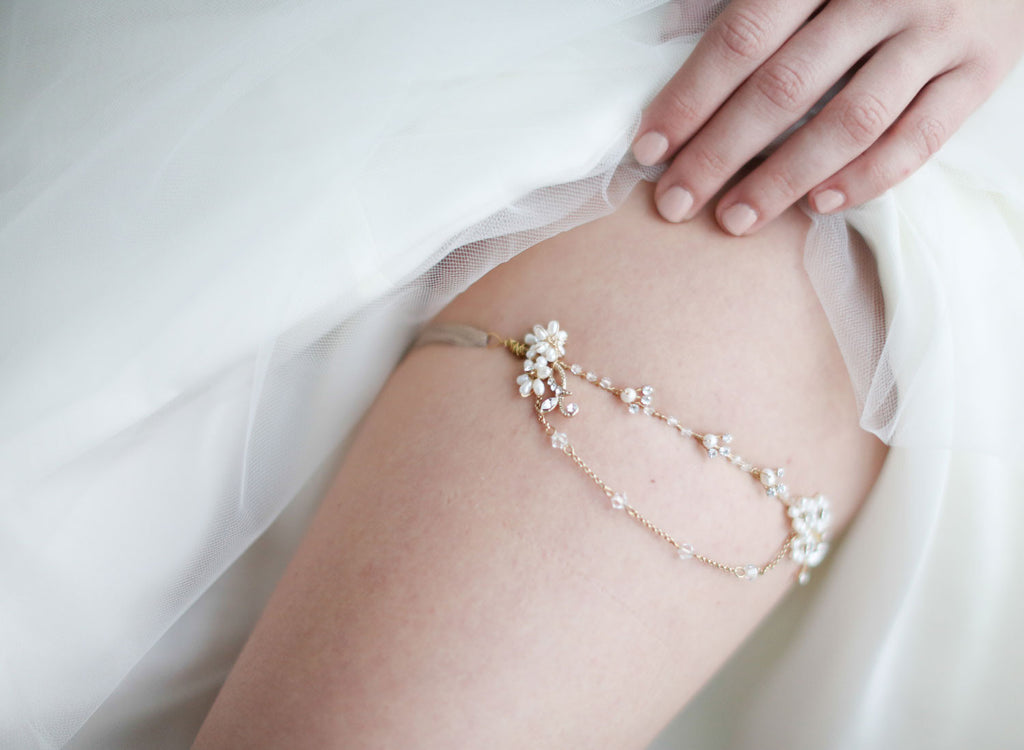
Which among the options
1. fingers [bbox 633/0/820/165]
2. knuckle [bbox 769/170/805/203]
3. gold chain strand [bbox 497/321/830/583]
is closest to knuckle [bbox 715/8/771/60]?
fingers [bbox 633/0/820/165]

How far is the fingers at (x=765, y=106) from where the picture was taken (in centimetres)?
67

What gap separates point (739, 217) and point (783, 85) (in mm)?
124

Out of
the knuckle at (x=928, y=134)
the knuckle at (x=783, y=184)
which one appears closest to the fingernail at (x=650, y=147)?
the knuckle at (x=783, y=184)

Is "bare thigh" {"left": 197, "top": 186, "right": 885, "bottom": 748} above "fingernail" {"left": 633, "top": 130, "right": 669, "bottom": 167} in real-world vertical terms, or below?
below

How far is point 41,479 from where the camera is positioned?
642 mm

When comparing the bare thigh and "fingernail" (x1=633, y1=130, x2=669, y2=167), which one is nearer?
the bare thigh

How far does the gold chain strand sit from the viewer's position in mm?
621

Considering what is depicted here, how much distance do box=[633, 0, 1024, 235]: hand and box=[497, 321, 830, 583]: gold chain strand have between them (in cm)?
18

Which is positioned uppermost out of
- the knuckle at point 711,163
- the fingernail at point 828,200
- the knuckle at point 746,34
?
the knuckle at point 746,34

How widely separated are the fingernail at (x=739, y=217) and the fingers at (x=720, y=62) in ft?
0.28

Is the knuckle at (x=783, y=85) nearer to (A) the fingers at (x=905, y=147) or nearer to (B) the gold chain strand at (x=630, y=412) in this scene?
(A) the fingers at (x=905, y=147)

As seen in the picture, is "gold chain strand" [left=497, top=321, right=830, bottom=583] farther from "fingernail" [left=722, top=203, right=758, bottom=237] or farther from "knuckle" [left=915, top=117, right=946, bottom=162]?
"knuckle" [left=915, top=117, right=946, bottom=162]

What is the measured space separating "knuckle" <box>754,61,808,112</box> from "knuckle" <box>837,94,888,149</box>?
4cm

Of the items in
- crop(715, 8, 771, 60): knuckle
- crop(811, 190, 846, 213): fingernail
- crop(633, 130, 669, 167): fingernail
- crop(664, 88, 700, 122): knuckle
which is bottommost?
crop(811, 190, 846, 213): fingernail
